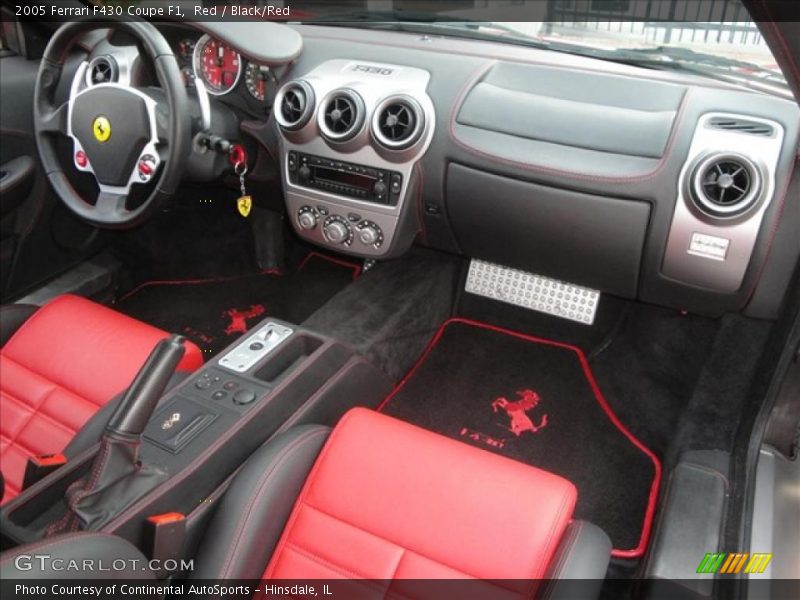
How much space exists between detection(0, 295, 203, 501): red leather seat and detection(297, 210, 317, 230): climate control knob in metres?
0.55

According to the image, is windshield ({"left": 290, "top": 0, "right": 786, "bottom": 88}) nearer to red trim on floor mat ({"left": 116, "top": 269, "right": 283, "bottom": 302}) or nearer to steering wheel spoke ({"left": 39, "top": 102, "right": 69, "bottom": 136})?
steering wheel spoke ({"left": 39, "top": 102, "right": 69, "bottom": 136})

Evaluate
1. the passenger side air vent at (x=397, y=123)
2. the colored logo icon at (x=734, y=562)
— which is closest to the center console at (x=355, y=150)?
the passenger side air vent at (x=397, y=123)

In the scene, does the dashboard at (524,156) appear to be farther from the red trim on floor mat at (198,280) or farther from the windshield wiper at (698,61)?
the red trim on floor mat at (198,280)

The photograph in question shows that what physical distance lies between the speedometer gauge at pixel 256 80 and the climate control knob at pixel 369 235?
52 centimetres

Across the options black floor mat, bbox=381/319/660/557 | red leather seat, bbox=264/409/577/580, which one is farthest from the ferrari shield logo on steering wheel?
black floor mat, bbox=381/319/660/557

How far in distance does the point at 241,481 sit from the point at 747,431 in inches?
47.0

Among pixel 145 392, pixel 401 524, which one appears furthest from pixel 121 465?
pixel 401 524

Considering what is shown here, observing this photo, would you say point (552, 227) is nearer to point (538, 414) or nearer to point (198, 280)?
point (538, 414)

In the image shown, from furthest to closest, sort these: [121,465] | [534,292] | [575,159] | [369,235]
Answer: [534,292]
[369,235]
[575,159]
[121,465]

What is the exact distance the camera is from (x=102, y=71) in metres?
1.95

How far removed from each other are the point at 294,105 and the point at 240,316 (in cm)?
113

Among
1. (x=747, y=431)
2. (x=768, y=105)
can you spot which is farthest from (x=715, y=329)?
(x=768, y=105)

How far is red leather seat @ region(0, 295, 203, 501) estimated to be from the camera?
1.60 m

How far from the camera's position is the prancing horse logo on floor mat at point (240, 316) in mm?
2760
